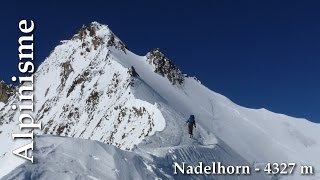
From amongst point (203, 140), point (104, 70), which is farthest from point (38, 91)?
point (203, 140)

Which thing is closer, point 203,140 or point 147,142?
point 147,142

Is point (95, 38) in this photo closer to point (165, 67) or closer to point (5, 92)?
point (165, 67)

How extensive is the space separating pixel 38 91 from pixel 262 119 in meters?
52.2

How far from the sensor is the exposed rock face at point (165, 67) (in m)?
88.2

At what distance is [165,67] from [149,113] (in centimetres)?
3754

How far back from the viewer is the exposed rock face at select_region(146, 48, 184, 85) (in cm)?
8819

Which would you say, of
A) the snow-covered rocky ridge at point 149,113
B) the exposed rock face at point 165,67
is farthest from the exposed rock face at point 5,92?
the exposed rock face at point 165,67

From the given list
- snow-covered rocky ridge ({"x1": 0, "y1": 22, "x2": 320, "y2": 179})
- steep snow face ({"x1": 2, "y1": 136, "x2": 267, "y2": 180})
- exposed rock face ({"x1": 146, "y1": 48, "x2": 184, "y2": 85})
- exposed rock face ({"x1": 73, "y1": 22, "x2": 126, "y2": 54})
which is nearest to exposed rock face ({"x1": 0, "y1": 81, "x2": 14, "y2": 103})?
snow-covered rocky ridge ({"x1": 0, "y1": 22, "x2": 320, "y2": 179})

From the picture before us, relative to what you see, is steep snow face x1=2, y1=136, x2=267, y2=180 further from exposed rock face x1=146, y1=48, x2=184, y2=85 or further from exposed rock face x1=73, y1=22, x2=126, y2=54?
exposed rock face x1=73, y1=22, x2=126, y2=54

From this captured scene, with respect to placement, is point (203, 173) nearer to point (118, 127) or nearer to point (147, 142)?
point (147, 142)

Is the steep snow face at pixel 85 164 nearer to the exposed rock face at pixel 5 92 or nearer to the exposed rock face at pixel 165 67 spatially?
the exposed rock face at pixel 165 67

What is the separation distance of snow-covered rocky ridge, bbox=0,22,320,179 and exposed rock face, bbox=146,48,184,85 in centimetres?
17

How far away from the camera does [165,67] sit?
9000cm

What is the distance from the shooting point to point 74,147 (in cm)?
2445
